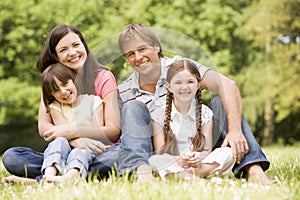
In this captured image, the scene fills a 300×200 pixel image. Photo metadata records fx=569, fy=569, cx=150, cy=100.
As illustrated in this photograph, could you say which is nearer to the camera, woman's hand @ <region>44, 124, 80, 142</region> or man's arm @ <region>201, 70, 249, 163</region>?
man's arm @ <region>201, 70, 249, 163</region>

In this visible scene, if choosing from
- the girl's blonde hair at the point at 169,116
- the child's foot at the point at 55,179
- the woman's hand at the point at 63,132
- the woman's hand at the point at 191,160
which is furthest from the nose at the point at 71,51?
the woman's hand at the point at 191,160

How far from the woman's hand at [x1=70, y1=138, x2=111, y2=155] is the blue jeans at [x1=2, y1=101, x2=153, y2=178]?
3 centimetres

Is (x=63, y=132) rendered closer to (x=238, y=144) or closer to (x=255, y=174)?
(x=238, y=144)

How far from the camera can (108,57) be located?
3373mm

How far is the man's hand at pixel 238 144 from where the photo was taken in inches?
119

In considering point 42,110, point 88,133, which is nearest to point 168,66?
point 88,133

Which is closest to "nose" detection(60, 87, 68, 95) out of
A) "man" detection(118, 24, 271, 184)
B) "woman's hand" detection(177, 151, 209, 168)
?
"man" detection(118, 24, 271, 184)

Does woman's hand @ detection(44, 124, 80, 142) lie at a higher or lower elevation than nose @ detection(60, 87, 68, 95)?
lower

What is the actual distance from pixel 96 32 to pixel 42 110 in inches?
399

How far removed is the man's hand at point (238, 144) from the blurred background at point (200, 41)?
9137mm

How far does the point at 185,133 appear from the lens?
3098 millimetres

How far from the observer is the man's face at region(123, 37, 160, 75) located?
3.22 metres

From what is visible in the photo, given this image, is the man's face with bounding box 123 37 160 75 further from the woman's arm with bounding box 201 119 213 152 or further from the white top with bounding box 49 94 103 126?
the woman's arm with bounding box 201 119 213 152

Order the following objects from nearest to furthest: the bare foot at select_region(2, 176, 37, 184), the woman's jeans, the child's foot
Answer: the child's foot
the woman's jeans
the bare foot at select_region(2, 176, 37, 184)
